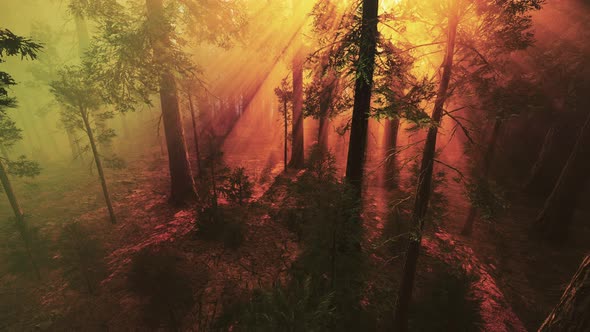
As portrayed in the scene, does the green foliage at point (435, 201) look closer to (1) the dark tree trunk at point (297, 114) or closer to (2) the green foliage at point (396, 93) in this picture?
(2) the green foliage at point (396, 93)

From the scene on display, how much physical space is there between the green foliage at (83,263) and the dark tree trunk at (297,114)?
11.2 meters

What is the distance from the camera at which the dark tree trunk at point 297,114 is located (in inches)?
578

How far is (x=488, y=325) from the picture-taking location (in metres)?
6.75

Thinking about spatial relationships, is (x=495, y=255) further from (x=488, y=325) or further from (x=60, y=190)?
(x=60, y=190)

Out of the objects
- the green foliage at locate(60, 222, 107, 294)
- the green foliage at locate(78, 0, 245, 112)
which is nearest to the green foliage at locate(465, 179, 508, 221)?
the green foliage at locate(78, 0, 245, 112)

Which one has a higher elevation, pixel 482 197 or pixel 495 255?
pixel 482 197

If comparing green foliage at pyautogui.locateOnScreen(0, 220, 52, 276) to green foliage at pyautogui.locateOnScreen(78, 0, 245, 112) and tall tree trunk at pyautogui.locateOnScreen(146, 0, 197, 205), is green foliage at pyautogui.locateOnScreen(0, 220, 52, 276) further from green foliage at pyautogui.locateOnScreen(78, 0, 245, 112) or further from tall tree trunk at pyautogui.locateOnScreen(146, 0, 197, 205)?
green foliage at pyautogui.locateOnScreen(78, 0, 245, 112)

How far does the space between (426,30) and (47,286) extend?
14.9 meters

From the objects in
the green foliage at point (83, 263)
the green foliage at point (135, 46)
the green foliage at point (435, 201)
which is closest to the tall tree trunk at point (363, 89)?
the green foliage at point (435, 201)

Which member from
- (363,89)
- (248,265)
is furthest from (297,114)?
(248,265)

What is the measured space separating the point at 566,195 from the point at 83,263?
722 inches

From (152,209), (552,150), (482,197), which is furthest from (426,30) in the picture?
(152,209)

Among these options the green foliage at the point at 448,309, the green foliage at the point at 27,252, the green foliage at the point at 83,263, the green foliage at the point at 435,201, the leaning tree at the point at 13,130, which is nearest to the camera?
the leaning tree at the point at 13,130

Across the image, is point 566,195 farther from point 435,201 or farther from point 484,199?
point 484,199
